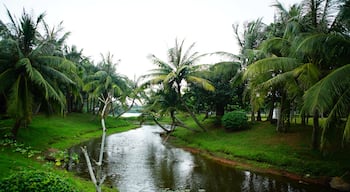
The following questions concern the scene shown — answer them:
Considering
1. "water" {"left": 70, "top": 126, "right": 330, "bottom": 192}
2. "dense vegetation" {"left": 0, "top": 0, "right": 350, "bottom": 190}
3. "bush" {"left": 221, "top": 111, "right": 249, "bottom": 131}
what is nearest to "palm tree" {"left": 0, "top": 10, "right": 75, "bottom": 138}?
"dense vegetation" {"left": 0, "top": 0, "right": 350, "bottom": 190}

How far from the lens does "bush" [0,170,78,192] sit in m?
5.71

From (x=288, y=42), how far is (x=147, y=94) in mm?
21710

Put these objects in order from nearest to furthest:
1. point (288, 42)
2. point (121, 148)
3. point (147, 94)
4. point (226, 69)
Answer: point (288, 42)
point (121, 148)
point (226, 69)
point (147, 94)

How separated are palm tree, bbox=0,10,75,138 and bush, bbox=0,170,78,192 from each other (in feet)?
32.4

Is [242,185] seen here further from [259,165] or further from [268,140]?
[268,140]

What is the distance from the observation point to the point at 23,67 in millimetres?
15875

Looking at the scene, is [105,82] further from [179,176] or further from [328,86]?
[328,86]

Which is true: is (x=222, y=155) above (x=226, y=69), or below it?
Answer: below

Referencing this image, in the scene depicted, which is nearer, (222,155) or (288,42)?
(288,42)

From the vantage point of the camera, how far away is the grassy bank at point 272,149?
44.3ft

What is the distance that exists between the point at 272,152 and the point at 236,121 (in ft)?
21.6

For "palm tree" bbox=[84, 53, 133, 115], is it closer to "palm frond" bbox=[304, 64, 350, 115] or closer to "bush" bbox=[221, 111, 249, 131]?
"bush" bbox=[221, 111, 249, 131]

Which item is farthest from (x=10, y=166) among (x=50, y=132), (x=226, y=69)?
(x=226, y=69)

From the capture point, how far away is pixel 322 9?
14500 millimetres
